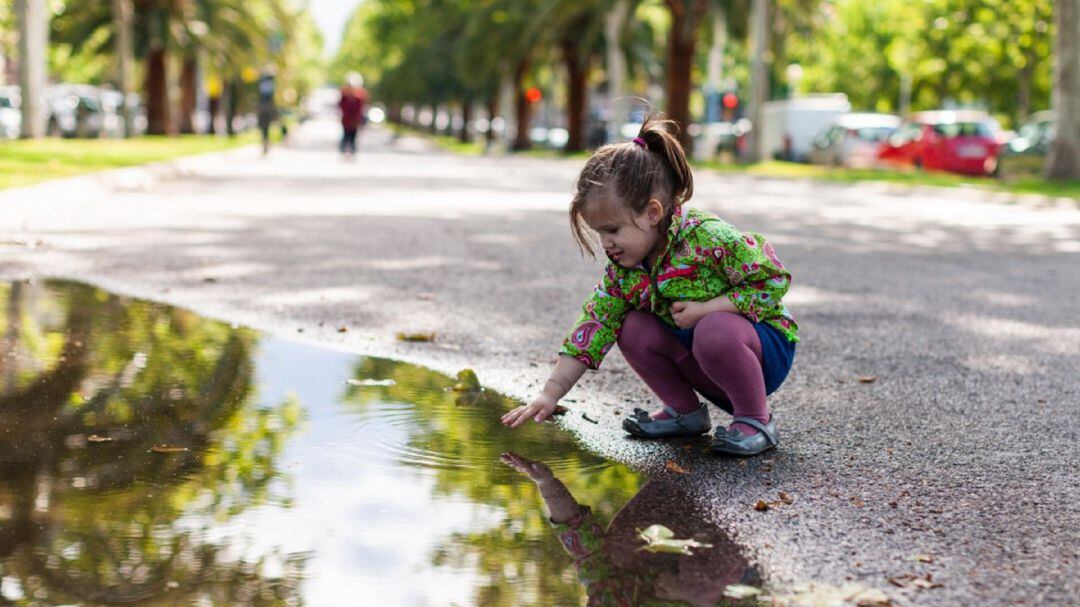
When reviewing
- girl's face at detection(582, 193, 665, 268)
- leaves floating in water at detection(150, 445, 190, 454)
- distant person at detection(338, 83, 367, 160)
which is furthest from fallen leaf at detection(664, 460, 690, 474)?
distant person at detection(338, 83, 367, 160)

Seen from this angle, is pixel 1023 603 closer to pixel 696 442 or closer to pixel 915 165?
pixel 696 442

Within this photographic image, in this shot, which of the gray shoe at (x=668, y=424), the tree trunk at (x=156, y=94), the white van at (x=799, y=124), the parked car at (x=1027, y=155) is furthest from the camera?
the white van at (x=799, y=124)

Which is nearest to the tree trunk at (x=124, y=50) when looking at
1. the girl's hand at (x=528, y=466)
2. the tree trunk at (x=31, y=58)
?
the tree trunk at (x=31, y=58)

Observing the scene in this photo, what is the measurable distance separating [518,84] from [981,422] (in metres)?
45.0

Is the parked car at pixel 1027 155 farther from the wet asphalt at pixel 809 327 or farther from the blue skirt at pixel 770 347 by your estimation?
the blue skirt at pixel 770 347

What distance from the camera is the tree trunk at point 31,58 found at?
23.5 m

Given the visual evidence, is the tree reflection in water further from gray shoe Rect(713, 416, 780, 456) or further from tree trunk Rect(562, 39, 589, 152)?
tree trunk Rect(562, 39, 589, 152)

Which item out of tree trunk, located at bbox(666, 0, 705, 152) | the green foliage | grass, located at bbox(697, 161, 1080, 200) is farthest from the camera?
the green foliage

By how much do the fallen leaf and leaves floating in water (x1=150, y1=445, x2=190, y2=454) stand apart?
1278 millimetres

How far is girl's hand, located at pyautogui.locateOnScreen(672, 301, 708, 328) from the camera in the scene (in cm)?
371

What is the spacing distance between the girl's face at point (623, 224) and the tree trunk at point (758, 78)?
28096 millimetres

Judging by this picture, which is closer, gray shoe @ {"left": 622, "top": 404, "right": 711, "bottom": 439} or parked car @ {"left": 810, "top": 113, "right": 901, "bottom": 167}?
gray shoe @ {"left": 622, "top": 404, "right": 711, "bottom": 439}

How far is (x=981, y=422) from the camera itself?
4344mm

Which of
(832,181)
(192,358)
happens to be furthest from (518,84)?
(192,358)
